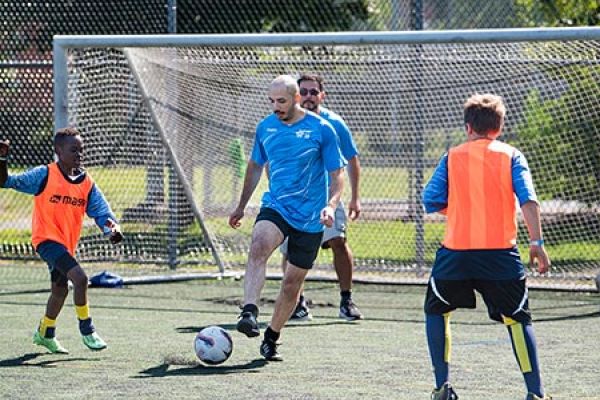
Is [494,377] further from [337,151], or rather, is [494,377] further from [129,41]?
[129,41]

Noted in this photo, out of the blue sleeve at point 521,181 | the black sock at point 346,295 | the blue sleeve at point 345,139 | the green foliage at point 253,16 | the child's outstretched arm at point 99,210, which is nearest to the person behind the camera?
the blue sleeve at point 521,181

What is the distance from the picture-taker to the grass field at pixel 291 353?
7047mm

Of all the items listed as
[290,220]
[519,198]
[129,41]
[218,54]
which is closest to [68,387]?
[290,220]

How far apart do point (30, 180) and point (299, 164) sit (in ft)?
5.86

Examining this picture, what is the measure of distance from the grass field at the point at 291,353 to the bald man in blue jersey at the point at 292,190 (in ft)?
1.57

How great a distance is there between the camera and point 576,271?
12.4 meters

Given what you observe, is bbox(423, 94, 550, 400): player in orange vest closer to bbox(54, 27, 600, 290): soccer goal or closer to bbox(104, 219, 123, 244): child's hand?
bbox(104, 219, 123, 244): child's hand

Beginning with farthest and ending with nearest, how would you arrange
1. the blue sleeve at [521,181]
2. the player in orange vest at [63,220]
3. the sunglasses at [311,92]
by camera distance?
the sunglasses at [311,92] → the player in orange vest at [63,220] → the blue sleeve at [521,181]

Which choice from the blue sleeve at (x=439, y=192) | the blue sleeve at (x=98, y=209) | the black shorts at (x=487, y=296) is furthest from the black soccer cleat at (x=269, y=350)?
the blue sleeve at (x=439, y=192)

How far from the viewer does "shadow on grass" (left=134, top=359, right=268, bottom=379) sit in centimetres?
756

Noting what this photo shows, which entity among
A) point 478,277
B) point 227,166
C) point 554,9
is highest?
point 554,9

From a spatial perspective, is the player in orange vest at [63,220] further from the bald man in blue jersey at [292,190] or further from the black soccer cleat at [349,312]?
the black soccer cleat at [349,312]

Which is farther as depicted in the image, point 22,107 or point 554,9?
point 554,9

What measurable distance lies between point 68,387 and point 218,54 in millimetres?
6514
